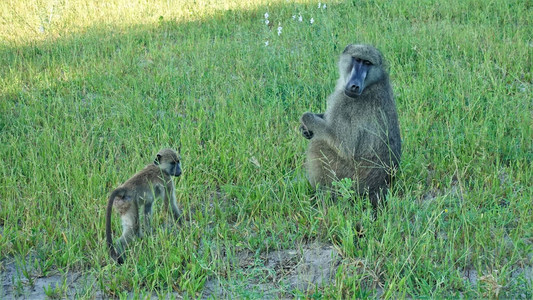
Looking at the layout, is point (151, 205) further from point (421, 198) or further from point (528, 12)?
point (528, 12)

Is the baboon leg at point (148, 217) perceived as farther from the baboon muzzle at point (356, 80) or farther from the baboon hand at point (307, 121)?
the baboon muzzle at point (356, 80)

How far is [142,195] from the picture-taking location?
4227 mm

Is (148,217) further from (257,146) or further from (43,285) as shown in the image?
(257,146)

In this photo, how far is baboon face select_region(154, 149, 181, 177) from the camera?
4434 mm

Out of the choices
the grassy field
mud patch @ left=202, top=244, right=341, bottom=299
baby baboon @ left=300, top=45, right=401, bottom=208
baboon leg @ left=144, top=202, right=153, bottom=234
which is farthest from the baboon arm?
baboon leg @ left=144, top=202, right=153, bottom=234

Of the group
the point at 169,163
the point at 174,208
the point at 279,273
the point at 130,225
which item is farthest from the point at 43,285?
the point at 279,273

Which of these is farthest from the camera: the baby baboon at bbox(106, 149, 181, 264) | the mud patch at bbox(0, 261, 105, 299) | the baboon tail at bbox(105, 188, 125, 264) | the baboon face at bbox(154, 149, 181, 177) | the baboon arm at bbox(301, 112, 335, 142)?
the baboon arm at bbox(301, 112, 335, 142)

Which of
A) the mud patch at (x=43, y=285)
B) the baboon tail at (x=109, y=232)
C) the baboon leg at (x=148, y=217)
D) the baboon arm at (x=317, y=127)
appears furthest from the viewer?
the baboon arm at (x=317, y=127)

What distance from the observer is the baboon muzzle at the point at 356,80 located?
14.6ft

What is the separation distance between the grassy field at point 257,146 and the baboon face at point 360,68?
81 centimetres

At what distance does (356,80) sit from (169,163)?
1.49 metres

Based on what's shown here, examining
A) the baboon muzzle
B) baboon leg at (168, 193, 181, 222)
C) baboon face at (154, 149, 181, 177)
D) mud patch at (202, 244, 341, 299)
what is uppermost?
the baboon muzzle

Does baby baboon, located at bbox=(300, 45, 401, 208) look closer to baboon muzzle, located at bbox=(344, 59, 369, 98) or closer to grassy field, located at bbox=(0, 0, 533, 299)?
baboon muzzle, located at bbox=(344, 59, 369, 98)

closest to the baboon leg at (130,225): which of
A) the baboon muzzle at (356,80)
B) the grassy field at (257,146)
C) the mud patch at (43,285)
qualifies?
the grassy field at (257,146)
